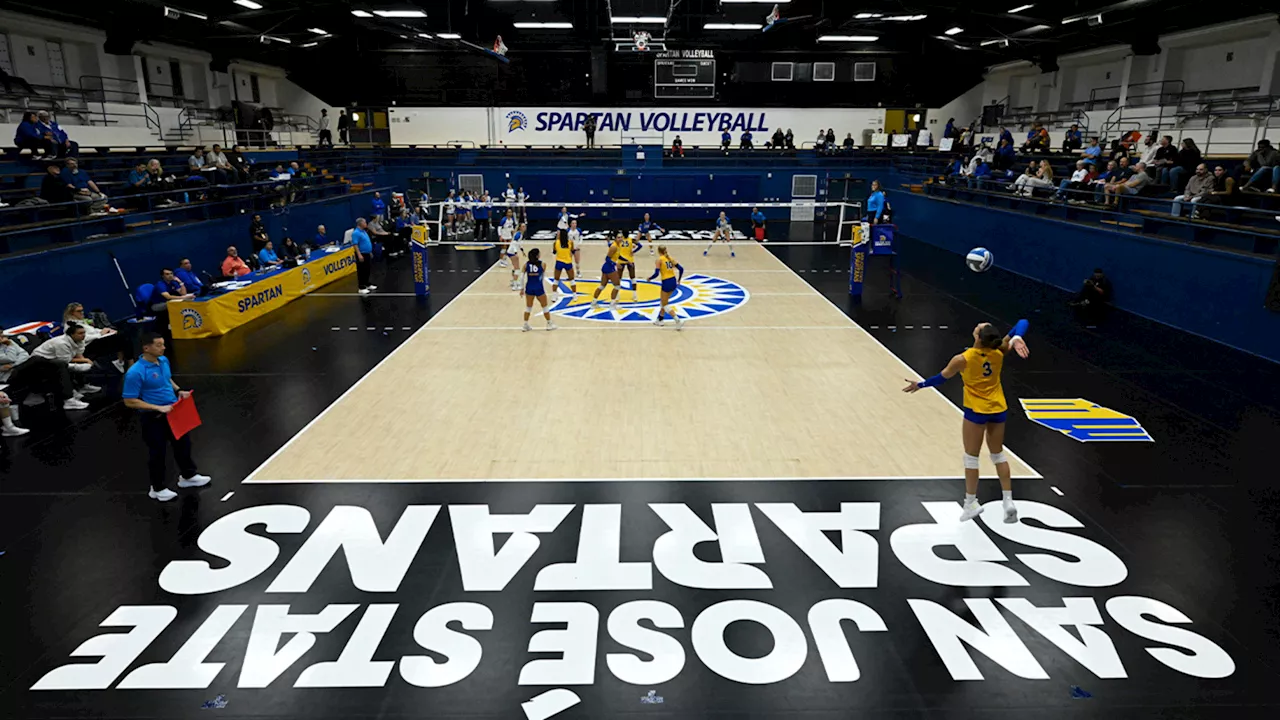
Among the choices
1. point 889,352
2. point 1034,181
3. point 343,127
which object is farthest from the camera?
point 343,127

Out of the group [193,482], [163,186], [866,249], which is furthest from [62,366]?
[866,249]

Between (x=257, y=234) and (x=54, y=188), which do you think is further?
(x=257, y=234)

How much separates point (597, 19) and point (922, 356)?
39042mm

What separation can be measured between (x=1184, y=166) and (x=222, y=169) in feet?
96.8

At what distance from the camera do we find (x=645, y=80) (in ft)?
162

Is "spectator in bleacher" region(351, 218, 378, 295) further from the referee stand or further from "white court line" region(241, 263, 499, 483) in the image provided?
the referee stand

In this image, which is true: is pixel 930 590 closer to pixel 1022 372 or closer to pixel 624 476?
pixel 624 476

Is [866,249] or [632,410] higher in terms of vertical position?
[866,249]

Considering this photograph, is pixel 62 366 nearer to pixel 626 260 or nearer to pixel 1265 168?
pixel 626 260

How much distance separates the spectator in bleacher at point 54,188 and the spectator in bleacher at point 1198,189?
87.9 ft

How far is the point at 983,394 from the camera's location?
26.6ft

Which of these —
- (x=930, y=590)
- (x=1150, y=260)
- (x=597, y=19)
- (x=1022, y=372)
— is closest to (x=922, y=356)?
(x=1022, y=372)

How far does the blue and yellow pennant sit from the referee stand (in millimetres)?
8781

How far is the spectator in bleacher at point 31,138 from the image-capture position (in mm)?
20156
